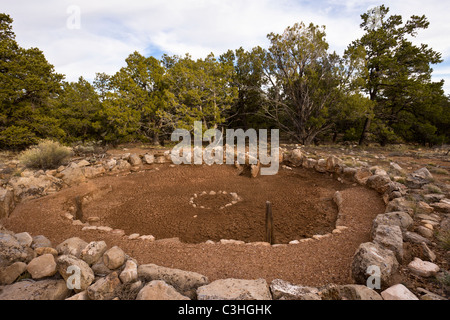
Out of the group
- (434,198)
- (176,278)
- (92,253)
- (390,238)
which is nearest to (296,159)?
(434,198)

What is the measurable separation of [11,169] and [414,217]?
43.9 feet

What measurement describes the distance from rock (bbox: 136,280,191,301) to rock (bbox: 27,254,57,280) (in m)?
1.59

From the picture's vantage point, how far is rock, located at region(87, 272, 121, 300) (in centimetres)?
248

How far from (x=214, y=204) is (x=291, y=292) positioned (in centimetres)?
483

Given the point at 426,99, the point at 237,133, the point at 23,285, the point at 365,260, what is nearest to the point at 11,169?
the point at 23,285

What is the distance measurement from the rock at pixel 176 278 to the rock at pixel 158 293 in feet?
1.01

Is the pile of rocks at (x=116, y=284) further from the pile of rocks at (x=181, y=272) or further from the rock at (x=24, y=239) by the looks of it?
the rock at (x=24, y=239)

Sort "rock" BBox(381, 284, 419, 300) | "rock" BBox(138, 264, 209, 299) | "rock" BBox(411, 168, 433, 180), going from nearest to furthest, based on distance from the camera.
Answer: "rock" BBox(381, 284, 419, 300) < "rock" BBox(138, 264, 209, 299) < "rock" BBox(411, 168, 433, 180)

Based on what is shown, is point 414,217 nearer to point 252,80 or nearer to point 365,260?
point 365,260

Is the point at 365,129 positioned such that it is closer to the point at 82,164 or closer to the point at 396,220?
the point at 396,220

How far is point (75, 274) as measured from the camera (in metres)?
2.71

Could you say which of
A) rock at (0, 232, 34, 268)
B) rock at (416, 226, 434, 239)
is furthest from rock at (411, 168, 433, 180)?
rock at (0, 232, 34, 268)

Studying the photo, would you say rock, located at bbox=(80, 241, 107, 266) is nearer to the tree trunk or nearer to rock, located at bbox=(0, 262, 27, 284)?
rock, located at bbox=(0, 262, 27, 284)

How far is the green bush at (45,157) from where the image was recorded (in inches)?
321
